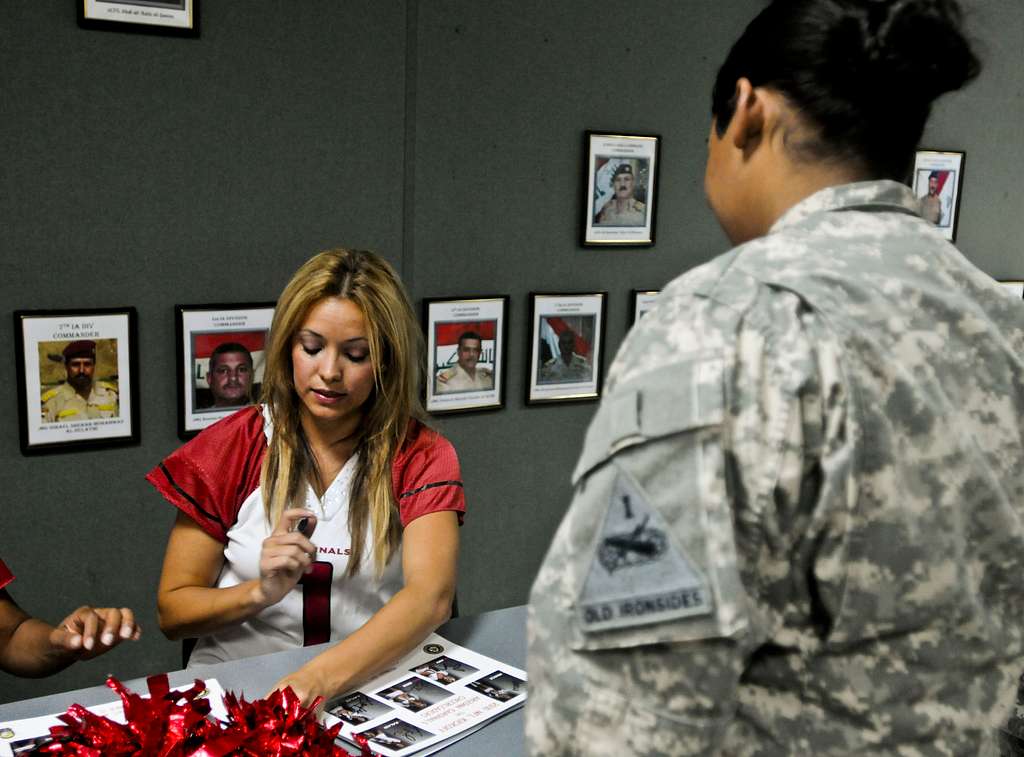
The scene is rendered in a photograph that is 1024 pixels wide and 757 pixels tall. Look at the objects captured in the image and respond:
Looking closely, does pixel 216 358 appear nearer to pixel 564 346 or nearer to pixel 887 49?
pixel 564 346

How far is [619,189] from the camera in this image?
315 centimetres

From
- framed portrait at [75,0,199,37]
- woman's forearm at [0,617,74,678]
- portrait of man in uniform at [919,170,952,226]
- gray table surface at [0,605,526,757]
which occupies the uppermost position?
framed portrait at [75,0,199,37]

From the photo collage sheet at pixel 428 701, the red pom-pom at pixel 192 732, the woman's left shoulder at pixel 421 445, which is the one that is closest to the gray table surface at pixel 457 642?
the photo collage sheet at pixel 428 701

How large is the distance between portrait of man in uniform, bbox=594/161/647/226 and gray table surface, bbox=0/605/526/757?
163cm

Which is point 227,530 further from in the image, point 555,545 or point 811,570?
point 811,570

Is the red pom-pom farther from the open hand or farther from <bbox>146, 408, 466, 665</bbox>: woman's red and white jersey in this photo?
<bbox>146, 408, 466, 665</bbox>: woman's red and white jersey

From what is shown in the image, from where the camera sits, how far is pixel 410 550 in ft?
6.04

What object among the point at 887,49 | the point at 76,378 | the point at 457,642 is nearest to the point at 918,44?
the point at 887,49

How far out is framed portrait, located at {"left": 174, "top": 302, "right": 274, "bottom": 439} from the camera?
99.6 inches

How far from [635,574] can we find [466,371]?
2272 mm

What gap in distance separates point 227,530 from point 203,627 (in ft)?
0.66

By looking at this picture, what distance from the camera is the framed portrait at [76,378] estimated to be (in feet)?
7.70

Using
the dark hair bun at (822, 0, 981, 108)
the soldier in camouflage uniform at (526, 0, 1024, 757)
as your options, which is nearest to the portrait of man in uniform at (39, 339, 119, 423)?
the soldier in camouflage uniform at (526, 0, 1024, 757)

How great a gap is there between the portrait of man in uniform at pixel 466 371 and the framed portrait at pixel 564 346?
180 millimetres
